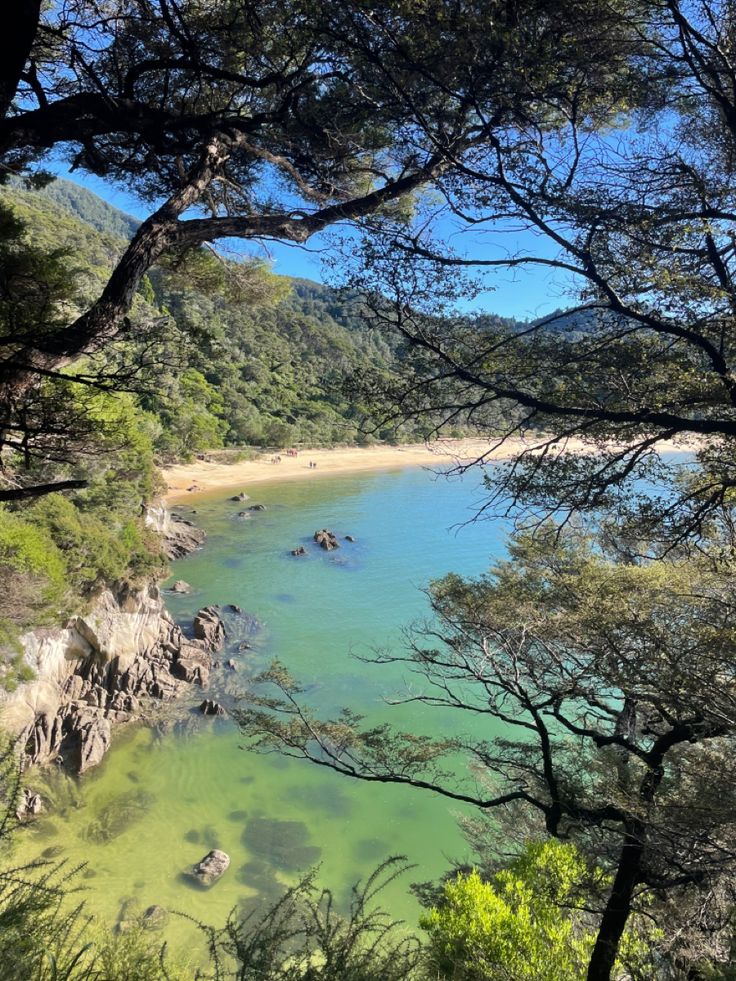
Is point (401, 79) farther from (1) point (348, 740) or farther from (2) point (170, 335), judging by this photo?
(1) point (348, 740)

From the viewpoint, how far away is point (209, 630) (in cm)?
1314

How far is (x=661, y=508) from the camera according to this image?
10.2ft

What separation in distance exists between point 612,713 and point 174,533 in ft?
60.7

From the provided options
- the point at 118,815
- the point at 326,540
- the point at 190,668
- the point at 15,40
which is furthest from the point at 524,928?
the point at 326,540

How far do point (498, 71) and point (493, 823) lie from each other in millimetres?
9623

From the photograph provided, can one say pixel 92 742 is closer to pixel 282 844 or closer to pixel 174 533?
pixel 282 844

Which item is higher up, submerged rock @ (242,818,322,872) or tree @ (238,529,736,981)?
tree @ (238,529,736,981)

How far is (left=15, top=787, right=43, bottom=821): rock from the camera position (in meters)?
7.35

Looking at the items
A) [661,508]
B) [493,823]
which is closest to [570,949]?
[661,508]

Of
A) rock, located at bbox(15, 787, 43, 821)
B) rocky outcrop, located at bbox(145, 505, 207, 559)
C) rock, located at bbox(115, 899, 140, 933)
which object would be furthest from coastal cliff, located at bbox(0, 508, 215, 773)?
rocky outcrop, located at bbox(145, 505, 207, 559)

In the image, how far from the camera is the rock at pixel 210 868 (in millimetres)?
7141

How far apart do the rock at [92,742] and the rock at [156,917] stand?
2.81 meters

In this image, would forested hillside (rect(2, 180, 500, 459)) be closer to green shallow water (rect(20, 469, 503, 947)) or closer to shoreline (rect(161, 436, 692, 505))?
shoreline (rect(161, 436, 692, 505))

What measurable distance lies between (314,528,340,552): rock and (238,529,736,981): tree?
14153 millimetres
